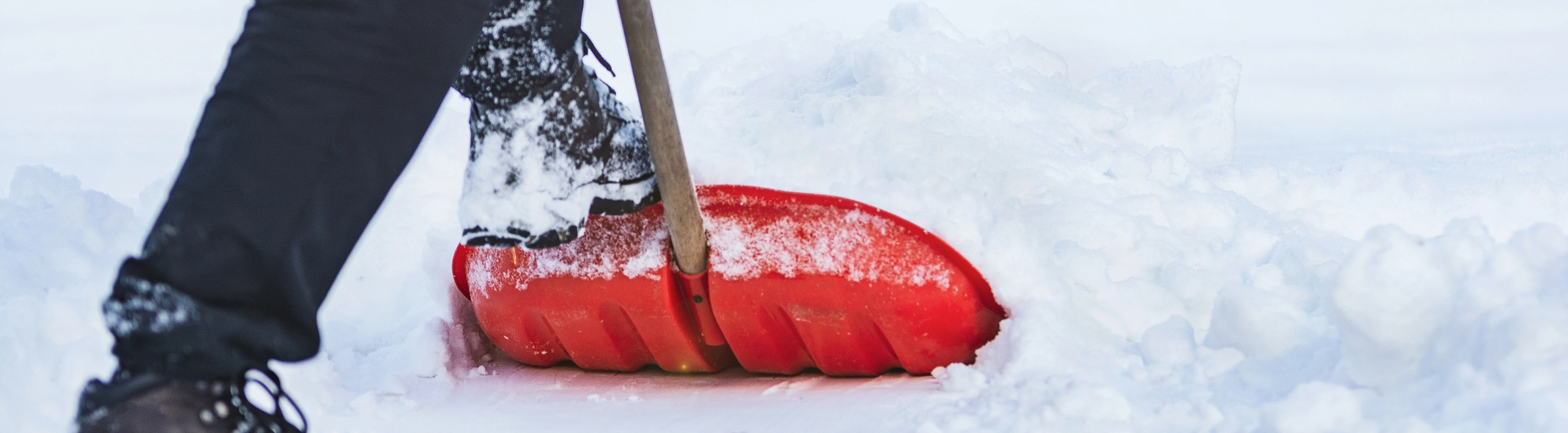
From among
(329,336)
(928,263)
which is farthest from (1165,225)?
(329,336)

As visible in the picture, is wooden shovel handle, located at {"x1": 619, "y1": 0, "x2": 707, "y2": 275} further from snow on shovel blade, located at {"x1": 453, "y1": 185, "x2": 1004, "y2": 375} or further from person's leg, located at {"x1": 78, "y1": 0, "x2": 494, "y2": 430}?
person's leg, located at {"x1": 78, "y1": 0, "x2": 494, "y2": 430}

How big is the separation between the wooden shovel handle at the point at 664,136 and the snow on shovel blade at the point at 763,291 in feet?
0.12

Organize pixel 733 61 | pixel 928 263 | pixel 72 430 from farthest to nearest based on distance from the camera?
pixel 733 61 < pixel 928 263 < pixel 72 430

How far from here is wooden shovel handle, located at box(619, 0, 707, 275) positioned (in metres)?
1.01

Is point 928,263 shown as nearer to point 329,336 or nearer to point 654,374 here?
point 654,374

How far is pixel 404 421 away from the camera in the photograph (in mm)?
1170

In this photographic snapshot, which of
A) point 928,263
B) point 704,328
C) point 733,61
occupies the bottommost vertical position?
point 704,328

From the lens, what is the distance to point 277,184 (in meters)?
0.59

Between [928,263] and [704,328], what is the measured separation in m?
0.29

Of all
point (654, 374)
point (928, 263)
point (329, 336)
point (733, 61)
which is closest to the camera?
point (928, 263)

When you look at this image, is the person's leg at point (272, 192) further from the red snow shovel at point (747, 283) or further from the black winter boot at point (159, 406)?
the red snow shovel at point (747, 283)

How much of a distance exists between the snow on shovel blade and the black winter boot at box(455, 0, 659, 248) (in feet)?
0.36

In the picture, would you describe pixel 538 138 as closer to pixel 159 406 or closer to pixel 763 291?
pixel 763 291

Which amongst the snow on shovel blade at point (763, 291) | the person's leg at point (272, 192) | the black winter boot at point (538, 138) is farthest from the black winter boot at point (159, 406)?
the snow on shovel blade at point (763, 291)
